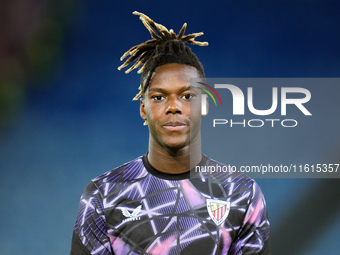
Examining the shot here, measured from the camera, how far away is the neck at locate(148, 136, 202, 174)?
2373mm

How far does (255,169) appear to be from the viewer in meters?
2.89

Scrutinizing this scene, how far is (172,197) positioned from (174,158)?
0.65 feet

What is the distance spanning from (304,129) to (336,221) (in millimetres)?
618

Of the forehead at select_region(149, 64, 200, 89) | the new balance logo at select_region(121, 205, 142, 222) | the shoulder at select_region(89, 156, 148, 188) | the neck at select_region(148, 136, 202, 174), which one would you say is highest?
the forehead at select_region(149, 64, 200, 89)

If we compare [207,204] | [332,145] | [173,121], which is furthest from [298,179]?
[173,121]

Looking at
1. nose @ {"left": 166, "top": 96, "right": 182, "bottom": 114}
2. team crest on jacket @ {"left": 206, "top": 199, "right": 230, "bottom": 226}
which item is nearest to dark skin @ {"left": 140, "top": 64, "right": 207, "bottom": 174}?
nose @ {"left": 166, "top": 96, "right": 182, "bottom": 114}

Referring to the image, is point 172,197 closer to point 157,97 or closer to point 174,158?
point 174,158

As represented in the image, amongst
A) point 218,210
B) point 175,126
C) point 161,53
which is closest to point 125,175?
point 175,126

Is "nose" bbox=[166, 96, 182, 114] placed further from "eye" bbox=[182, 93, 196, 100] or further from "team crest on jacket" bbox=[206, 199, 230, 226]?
"team crest on jacket" bbox=[206, 199, 230, 226]

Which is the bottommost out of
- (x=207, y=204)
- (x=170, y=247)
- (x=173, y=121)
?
(x=170, y=247)

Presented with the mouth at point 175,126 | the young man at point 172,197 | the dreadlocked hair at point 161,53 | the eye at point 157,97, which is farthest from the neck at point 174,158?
the dreadlocked hair at point 161,53

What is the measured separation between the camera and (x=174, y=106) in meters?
2.29

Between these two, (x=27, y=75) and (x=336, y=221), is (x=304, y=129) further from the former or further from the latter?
(x=27, y=75)

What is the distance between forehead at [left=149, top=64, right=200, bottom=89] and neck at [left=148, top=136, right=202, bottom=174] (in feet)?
0.99
